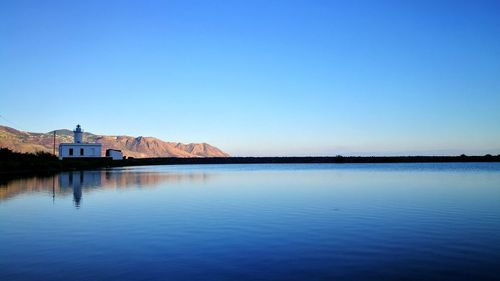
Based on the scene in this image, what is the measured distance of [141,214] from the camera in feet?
68.8

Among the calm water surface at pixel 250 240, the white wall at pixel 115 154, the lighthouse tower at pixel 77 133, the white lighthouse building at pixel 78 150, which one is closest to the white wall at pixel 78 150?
the white lighthouse building at pixel 78 150

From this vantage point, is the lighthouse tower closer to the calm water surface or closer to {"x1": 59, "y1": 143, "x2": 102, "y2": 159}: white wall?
{"x1": 59, "y1": 143, "x2": 102, "y2": 159}: white wall

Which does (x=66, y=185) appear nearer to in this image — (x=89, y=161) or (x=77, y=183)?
(x=77, y=183)

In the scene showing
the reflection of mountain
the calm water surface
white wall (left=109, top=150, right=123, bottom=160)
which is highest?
white wall (left=109, top=150, right=123, bottom=160)

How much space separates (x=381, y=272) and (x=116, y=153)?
129 metres

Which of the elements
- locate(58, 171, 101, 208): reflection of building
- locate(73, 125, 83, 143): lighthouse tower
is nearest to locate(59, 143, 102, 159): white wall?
locate(73, 125, 83, 143): lighthouse tower

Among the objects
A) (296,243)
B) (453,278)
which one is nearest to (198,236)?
(296,243)

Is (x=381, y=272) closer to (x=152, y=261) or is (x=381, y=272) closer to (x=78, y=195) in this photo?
(x=152, y=261)

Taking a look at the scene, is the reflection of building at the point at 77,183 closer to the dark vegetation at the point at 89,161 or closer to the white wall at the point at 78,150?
the dark vegetation at the point at 89,161

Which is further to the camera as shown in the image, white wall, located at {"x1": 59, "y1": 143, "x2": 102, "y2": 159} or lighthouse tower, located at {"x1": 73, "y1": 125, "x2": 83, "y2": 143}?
lighthouse tower, located at {"x1": 73, "y1": 125, "x2": 83, "y2": 143}

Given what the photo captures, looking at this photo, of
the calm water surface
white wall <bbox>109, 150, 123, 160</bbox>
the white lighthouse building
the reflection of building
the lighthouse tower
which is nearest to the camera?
the calm water surface

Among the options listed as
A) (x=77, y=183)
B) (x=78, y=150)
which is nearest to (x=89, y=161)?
(x=78, y=150)

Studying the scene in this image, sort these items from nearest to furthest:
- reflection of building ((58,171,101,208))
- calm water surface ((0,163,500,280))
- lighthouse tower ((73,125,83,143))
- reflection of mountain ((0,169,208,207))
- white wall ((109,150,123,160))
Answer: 1. calm water surface ((0,163,500,280))
2. reflection of building ((58,171,101,208))
3. reflection of mountain ((0,169,208,207))
4. lighthouse tower ((73,125,83,143))
5. white wall ((109,150,123,160))

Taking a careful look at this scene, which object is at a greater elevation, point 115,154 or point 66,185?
point 115,154
